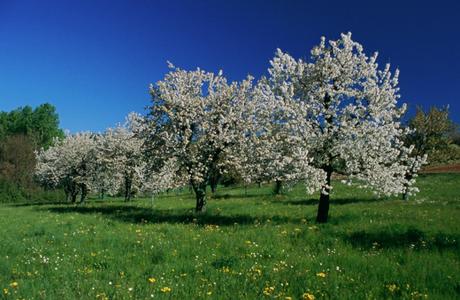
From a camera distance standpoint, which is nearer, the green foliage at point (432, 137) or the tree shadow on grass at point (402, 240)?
the tree shadow on grass at point (402, 240)

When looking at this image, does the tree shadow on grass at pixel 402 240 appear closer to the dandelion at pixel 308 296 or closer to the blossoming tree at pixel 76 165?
the dandelion at pixel 308 296

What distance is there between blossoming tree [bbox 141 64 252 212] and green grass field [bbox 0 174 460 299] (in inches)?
295

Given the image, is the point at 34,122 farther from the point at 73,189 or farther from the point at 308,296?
the point at 308,296

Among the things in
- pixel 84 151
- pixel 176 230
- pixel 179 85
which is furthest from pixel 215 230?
pixel 84 151

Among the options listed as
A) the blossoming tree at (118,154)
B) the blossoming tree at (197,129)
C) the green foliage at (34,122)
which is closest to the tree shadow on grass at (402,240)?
the blossoming tree at (197,129)

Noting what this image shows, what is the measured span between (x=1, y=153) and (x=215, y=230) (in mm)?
95127

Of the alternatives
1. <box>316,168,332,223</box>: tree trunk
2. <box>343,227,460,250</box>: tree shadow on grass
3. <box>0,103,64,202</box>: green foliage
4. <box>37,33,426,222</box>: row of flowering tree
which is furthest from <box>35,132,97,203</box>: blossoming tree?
<box>343,227,460,250</box>: tree shadow on grass

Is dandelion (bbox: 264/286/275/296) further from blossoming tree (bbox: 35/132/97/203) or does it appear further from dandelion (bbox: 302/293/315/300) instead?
blossoming tree (bbox: 35/132/97/203)

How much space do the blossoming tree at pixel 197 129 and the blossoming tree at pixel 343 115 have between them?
256 inches

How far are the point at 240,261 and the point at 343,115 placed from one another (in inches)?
418

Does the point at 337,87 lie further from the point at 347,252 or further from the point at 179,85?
the point at 179,85

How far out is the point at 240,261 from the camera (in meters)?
12.3

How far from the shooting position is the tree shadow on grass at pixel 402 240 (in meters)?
14.5

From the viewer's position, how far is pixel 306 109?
20.3 metres
